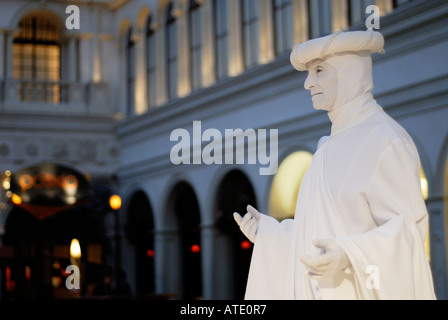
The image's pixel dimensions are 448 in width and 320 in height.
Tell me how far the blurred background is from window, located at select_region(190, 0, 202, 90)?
1.6 inches

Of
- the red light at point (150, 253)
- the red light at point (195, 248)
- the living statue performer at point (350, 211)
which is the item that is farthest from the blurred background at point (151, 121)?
the living statue performer at point (350, 211)

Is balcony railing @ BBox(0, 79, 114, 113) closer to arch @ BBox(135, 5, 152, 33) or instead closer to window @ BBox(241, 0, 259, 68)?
arch @ BBox(135, 5, 152, 33)

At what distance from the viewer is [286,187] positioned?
15.3 m

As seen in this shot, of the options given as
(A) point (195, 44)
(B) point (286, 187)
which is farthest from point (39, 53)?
(B) point (286, 187)

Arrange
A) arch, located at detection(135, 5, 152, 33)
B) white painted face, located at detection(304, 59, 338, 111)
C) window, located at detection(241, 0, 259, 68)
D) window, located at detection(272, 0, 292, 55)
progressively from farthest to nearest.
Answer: arch, located at detection(135, 5, 152, 33) < window, located at detection(241, 0, 259, 68) < window, located at detection(272, 0, 292, 55) < white painted face, located at detection(304, 59, 338, 111)

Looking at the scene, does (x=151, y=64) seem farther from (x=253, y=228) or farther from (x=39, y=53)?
(x=253, y=228)

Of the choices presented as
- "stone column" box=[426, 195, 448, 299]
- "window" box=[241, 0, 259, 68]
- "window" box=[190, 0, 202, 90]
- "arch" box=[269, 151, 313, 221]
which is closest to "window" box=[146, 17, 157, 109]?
"window" box=[190, 0, 202, 90]

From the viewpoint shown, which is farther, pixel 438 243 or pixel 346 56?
pixel 438 243

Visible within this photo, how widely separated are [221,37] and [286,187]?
3740 mm

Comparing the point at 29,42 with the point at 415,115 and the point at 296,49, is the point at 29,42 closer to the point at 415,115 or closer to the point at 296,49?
the point at 415,115

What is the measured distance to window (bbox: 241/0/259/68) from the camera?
1617 centimetres

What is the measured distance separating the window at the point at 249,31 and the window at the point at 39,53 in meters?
5.85

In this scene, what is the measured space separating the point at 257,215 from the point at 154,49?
16915 millimetres

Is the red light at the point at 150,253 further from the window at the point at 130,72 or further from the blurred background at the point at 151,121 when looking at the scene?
the window at the point at 130,72
